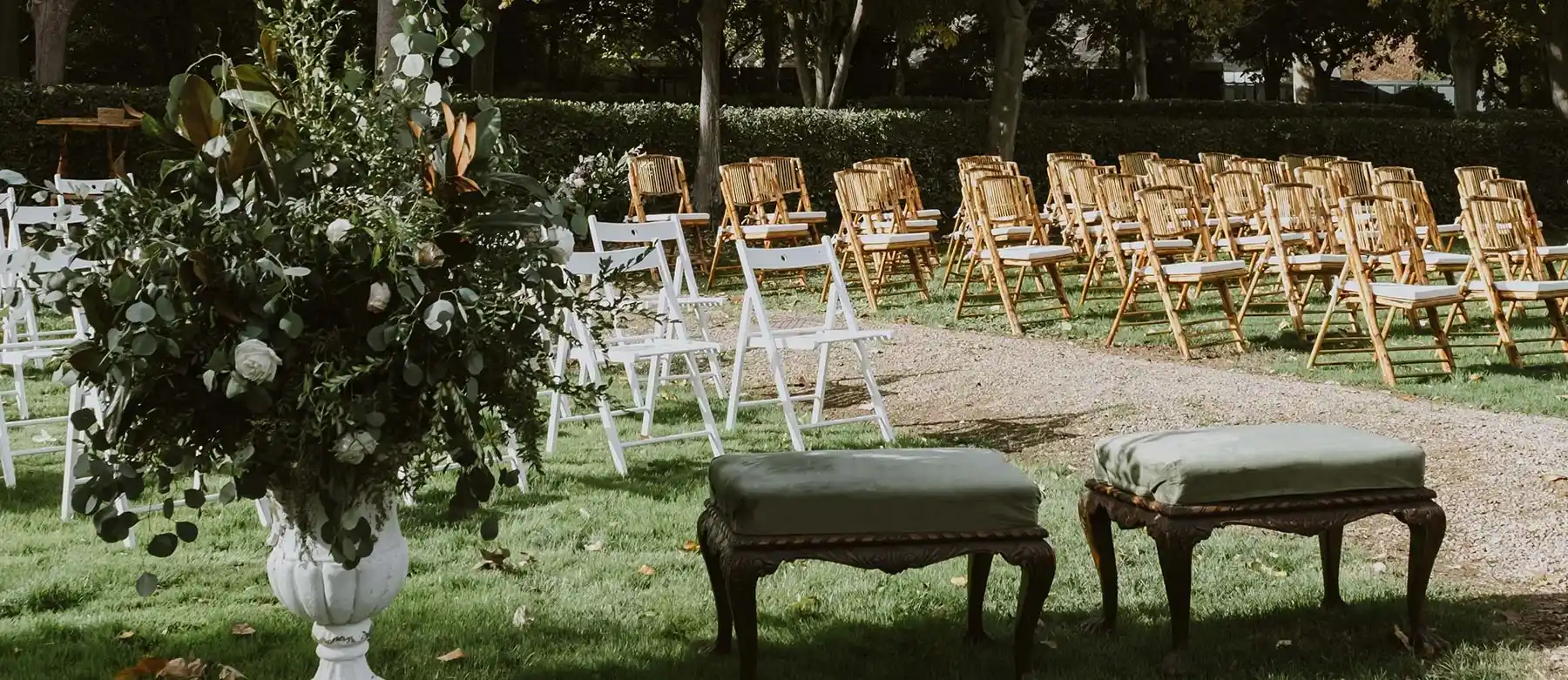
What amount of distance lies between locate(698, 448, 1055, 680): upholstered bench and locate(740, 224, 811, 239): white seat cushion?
957 centimetres

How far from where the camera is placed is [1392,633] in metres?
4.59

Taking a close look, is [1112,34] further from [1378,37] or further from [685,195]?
[685,195]

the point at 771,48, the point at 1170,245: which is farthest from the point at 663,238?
the point at 771,48

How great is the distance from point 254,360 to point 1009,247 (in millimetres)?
9802

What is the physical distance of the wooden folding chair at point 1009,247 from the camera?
11.2m

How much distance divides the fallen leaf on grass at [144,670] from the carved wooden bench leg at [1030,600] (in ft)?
7.21

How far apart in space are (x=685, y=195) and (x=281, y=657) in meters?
11.1

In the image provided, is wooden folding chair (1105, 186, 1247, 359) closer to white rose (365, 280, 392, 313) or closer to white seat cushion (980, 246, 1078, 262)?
white seat cushion (980, 246, 1078, 262)

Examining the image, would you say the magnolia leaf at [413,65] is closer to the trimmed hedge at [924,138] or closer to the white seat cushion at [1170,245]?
the white seat cushion at [1170,245]

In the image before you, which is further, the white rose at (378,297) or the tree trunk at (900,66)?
the tree trunk at (900,66)

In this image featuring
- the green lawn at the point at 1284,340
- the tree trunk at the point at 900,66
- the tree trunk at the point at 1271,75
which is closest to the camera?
the green lawn at the point at 1284,340

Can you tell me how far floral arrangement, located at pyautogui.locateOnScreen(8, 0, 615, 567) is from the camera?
2865mm

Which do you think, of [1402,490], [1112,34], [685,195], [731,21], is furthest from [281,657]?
[1112,34]

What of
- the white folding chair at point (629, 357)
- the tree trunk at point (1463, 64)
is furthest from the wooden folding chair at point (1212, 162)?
the tree trunk at point (1463, 64)
